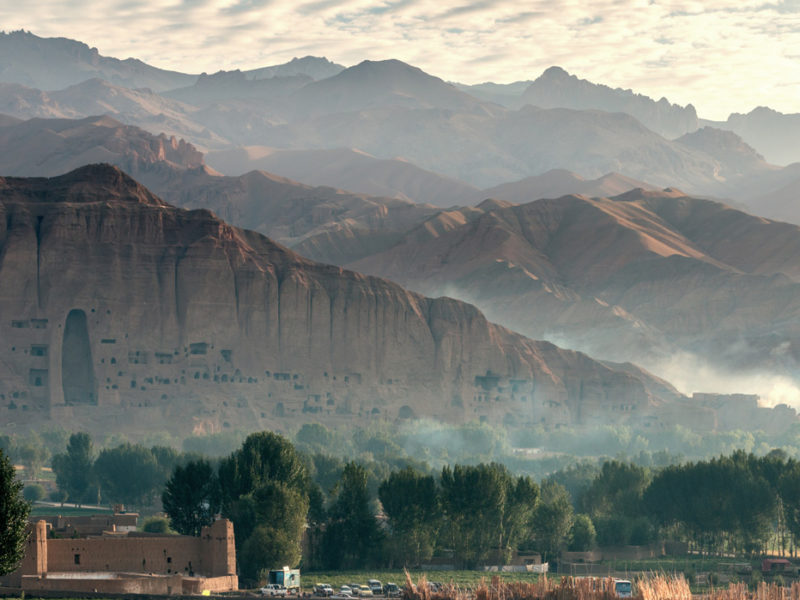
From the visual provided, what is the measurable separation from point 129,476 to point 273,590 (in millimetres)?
81586

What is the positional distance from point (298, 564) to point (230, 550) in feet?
39.9

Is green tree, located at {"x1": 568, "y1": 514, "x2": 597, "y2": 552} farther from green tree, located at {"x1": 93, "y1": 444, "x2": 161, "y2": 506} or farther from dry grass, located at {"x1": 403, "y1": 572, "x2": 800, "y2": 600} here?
green tree, located at {"x1": 93, "y1": 444, "x2": 161, "y2": 506}

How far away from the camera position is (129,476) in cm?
17738

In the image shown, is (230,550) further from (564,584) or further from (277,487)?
(564,584)

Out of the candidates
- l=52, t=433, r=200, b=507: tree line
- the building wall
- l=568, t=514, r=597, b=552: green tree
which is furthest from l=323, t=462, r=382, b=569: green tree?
l=52, t=433, r=200, b=507: tree line

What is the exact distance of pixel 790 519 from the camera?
138875 mm

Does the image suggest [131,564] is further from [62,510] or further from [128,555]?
[62,510]

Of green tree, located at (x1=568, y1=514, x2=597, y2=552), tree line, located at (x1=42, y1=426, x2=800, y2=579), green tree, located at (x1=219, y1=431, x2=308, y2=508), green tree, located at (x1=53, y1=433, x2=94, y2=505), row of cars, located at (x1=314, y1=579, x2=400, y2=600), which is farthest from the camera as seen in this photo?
green tree, located at (x1=53, y1=433, x2=94, y2=505)

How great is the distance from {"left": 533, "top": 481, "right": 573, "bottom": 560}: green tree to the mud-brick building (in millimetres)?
36702

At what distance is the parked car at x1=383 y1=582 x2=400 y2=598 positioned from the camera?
A: 100938mm

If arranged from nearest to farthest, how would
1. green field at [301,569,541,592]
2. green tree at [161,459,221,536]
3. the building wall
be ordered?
the building wall < green field at [301,569,541,592] < green tree at [161,459,221,536]

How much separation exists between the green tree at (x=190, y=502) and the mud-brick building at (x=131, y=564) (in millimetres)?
16464

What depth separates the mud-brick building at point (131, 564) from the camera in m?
92.2

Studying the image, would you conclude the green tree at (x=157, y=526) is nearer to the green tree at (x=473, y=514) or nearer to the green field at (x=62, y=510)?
the green field at (x=62, y=510)
